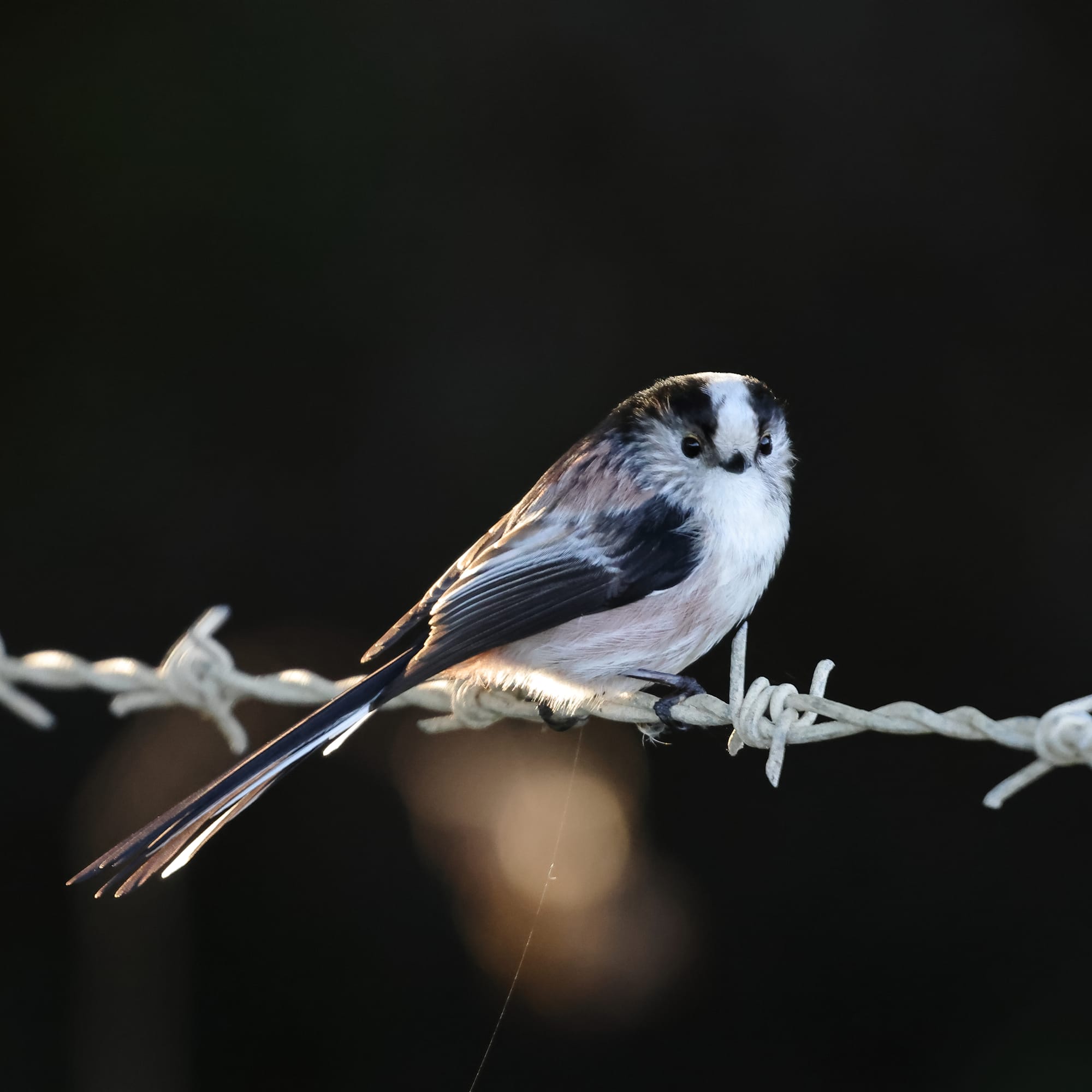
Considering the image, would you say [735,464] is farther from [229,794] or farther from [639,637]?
[229,794]

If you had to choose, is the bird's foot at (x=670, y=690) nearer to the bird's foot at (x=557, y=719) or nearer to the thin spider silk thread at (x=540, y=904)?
the bird's foot at (x=557, y=719)

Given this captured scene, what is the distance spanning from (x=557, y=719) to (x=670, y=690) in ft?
0.97

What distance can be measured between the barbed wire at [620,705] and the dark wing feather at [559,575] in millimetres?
175

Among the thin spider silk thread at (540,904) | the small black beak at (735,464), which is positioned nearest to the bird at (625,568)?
the small black beak at (735,464)

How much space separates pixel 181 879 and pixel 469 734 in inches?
33.1

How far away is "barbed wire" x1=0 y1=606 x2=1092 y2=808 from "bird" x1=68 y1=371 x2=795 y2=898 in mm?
69

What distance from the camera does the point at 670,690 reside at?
2.41m

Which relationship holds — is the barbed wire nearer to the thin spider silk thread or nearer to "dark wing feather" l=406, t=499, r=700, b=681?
"dark wing feather" l=406, t=499, r=700, b=681

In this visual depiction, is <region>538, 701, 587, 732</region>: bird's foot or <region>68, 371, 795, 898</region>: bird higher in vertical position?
<region>68, 371, 795, 898</region>: bird

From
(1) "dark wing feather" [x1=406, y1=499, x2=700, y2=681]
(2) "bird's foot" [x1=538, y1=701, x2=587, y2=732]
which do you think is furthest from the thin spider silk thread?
(1) "dark wing feather" [x1=406, y1=499, x2=700, y2=681]

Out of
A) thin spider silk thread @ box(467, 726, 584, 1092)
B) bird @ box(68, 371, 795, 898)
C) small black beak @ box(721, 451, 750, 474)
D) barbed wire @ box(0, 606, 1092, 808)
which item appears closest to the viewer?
barbed wire @ box(0, 606, 1092, 808)

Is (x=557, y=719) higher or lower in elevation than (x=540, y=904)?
higher

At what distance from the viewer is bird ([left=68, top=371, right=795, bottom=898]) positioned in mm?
2283

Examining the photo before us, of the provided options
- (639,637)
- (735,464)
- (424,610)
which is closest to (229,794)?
(424,610)
